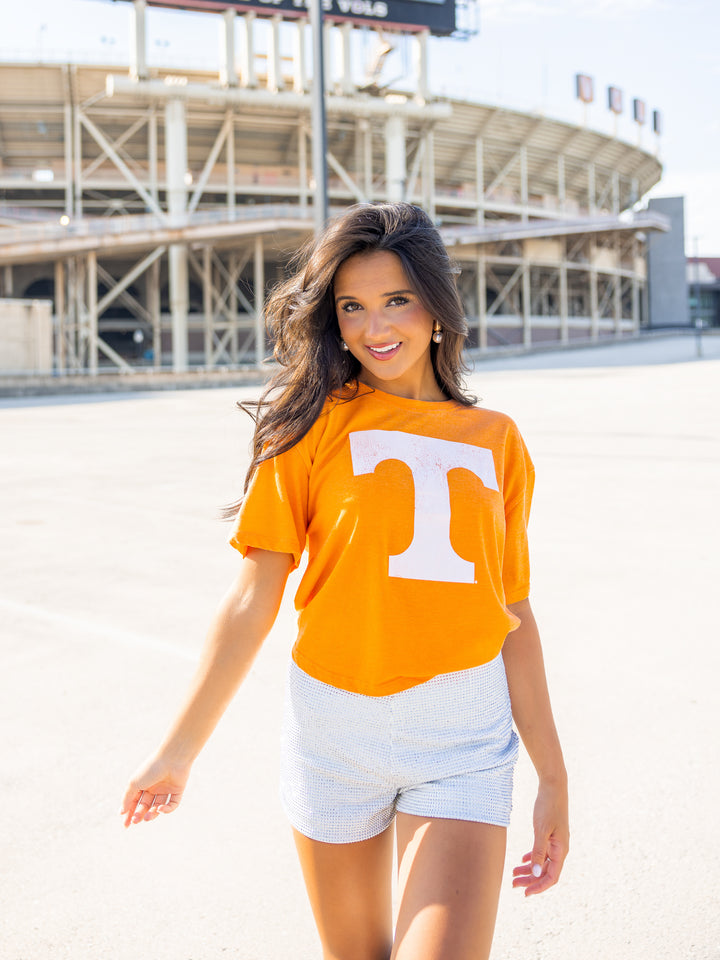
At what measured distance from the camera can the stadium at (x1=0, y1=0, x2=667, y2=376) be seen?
39.8m

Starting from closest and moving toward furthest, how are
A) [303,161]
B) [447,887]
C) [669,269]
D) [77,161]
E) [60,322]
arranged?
[447,887], [60,322], [77,161], [303,161], [669,269]

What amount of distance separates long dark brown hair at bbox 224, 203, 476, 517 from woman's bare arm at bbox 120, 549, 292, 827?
0.20 m

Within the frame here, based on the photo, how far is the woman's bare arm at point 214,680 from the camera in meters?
1.61

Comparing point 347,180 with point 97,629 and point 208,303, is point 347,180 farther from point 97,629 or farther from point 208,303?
point 97,629

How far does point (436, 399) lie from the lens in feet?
6.24

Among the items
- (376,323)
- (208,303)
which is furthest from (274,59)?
(376,323)

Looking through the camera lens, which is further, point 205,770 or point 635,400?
point 635,400

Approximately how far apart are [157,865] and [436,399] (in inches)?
65.8

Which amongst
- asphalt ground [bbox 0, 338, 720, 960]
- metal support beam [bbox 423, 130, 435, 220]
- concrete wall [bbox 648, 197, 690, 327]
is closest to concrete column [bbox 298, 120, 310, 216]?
metal support beam [bbox 423, 130, 435, 220]

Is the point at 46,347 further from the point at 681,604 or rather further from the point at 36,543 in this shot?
the point at 681,604

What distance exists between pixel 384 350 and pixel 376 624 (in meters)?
0.54

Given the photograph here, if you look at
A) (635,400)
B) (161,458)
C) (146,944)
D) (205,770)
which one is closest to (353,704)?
(146,944)

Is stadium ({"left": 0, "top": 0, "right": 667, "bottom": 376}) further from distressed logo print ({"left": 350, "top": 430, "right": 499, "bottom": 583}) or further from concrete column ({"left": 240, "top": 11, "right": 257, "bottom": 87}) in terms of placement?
distressed logo print ({"left": 350, "top": 430, "right": 499, "bottom": 583})

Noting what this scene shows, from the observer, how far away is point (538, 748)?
5.92ft
